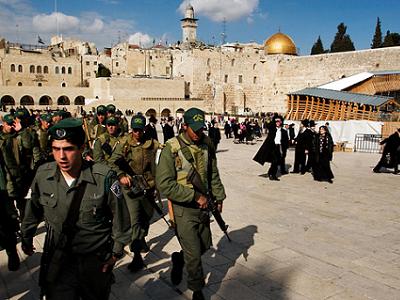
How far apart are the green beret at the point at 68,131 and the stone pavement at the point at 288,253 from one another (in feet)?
5.70

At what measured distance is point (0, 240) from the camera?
3723mm

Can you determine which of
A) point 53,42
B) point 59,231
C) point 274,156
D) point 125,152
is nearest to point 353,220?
point 274,156

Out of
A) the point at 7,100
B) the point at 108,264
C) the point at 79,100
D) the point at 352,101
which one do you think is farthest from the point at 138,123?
the point at 79,100

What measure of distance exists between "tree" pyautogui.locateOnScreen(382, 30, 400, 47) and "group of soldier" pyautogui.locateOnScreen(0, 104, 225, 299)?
47.9 meters

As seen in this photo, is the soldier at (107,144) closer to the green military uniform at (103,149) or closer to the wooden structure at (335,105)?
the green military uniform at (103,149)

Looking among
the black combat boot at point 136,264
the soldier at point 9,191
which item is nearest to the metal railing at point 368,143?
the black combat boot at point 136,264

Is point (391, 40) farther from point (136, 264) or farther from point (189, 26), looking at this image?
point (136, 264)

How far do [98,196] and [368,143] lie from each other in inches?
587

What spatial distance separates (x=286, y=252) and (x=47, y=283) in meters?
2.84

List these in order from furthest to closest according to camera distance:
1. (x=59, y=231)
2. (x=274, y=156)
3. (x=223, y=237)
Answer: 1. (x=274, y=156)
2. (x=223, y=237)
3. (x=59, y=231)

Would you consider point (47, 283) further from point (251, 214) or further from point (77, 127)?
point (251, 214)

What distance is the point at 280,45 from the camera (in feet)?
152

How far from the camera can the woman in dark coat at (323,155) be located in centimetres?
813

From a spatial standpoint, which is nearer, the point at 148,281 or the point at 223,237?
the point at 148,281
